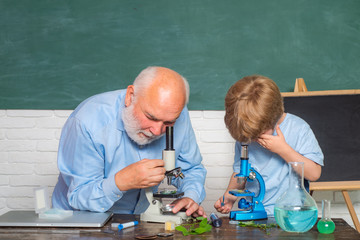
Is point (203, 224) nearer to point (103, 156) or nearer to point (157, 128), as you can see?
point (157, 128)

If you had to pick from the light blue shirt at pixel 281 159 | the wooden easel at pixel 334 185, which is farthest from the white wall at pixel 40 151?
the light blue shirt at pixel 281 159

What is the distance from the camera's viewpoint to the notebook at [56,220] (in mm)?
1718

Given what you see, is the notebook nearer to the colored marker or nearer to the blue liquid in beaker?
the colored marker

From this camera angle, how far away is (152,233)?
5.40 ft

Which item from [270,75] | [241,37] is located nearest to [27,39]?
[241,37]

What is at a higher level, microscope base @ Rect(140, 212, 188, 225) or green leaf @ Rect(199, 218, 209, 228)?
green leaf @ Rect(199, 218, 209, 228)

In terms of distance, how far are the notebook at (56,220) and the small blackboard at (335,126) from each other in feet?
5.87

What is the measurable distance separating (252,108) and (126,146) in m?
0.64

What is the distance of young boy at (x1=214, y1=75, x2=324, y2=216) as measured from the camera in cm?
198

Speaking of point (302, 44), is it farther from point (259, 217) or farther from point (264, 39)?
point (259, 217)

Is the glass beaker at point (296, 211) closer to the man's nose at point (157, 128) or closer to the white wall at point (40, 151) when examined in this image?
the man's nose at point (157, 128)


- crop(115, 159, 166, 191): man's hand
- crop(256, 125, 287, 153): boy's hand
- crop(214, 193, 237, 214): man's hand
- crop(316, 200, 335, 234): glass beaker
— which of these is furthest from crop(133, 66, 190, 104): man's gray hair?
crop(316, 200, 335, 234): glass beaker

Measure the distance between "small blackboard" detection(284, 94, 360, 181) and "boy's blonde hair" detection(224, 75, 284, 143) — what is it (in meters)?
Answer: 1.15

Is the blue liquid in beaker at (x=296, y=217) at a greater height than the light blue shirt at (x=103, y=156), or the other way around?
the light blue shirt at (x=103, y=156)
